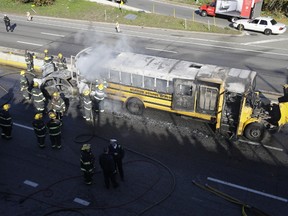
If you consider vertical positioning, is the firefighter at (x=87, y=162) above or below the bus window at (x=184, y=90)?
below

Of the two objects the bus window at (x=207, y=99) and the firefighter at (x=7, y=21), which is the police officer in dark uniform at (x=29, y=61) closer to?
the bus window at (x=207, y=99)

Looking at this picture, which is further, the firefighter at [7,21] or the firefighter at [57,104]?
the firefighter at [7,21]

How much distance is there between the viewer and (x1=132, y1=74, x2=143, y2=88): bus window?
14.6 metres

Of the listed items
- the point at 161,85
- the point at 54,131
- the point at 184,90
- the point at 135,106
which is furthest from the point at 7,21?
the point at 184,90

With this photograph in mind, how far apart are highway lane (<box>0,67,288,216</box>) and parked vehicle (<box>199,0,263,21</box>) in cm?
2199

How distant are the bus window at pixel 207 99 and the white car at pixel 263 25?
62.8 feet

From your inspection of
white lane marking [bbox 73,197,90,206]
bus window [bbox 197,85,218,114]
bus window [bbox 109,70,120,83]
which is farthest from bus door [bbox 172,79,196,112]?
white lane marking [bbox 73,197,90,206]

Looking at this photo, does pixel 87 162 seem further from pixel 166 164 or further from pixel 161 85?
pixel 161 85

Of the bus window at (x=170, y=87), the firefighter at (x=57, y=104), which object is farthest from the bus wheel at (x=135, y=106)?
the firefighter at (x=57, y=104)

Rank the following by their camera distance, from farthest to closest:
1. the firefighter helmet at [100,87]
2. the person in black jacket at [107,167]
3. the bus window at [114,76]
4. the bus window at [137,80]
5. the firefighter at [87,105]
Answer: the bus window at [114,76], the firefighter helmet at [100,87], the bus window at [137,80], the firefighter at [87,105], the person in black jacket at [107,167]

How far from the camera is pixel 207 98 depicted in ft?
44.3

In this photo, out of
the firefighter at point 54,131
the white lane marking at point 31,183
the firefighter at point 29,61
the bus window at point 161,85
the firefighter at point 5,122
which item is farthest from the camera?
the firefighter at point 29,61

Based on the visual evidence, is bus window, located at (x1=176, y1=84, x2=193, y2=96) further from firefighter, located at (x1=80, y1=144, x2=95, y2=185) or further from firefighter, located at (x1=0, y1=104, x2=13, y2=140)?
firefighter, located at (x1=0, y1=104, x2=13, y2=140)

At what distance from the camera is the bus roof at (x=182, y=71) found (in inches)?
516
